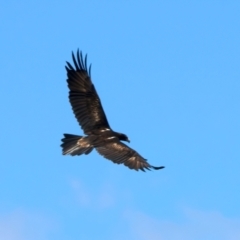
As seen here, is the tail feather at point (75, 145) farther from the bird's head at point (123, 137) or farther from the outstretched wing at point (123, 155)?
the bird's head at point (123, 137)

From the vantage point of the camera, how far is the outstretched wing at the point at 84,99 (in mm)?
32312

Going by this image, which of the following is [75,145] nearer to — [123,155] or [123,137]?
[123,155]

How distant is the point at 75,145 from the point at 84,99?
2.71 metres

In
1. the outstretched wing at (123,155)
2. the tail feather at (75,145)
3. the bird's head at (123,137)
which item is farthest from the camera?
the bird's head at (123,137)

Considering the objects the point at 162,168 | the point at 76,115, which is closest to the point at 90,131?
the point at 76,115

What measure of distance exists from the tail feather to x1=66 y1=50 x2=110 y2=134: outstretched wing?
0.91 m

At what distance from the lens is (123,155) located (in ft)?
99.8

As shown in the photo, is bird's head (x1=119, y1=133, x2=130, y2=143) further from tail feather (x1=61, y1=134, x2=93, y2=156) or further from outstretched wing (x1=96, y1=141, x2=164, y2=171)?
tail feather (x1=61, y1=134, x2=93, y2=156)

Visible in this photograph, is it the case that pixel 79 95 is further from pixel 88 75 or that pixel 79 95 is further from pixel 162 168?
pixel 162 168

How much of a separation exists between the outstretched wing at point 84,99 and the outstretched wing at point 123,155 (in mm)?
1392

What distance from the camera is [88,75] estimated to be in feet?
110

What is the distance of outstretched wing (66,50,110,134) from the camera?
32.3m

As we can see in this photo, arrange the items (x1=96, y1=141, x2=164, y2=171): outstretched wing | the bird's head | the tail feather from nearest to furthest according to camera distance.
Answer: (x1=96, y1=141, x2=164, y2=171): outstretched wing, the tail feather, the bird's head

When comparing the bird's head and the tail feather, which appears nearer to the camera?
the tail feather
